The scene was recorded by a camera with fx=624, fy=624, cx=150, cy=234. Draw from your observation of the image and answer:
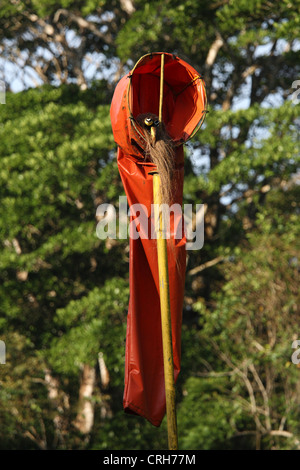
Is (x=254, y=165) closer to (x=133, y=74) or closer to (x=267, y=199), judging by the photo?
(x=267, y=199)

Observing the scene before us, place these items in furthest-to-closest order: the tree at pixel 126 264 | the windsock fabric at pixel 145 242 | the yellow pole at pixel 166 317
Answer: the tree at pixel 126 264
the windsock fabric at pixel 145 242
the yellow pole at pixel 166 317

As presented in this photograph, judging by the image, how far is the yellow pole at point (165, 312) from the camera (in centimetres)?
255

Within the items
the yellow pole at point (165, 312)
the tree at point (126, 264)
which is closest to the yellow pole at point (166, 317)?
the yellow pole at point (165, 312)

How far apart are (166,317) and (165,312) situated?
22 mm

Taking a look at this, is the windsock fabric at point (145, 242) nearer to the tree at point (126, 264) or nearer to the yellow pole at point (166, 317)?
the yellow pole at point (166, 317)

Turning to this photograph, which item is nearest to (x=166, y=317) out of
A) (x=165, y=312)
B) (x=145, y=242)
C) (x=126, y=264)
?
(x=165, y=312)

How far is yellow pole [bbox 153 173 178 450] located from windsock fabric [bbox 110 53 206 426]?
0.07m

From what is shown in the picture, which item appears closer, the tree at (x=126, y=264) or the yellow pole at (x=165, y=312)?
the yellow pole at (x=165, y=312)

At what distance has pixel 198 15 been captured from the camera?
9.16 meters

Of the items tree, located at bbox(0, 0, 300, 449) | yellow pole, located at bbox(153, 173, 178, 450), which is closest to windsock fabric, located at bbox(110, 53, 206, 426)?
yellow pole, located at bbox(153, 173, 178, 450)

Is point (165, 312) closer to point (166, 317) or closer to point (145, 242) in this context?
point (166, 317)

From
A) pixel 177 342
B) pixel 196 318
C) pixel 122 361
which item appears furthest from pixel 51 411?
pixel 177 342

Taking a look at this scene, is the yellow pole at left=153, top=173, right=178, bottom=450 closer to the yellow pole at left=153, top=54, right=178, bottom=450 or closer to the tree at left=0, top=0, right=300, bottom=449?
the yellow pole at left=153, top=54, right=178, bottom=450

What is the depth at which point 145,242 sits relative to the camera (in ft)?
9.24
